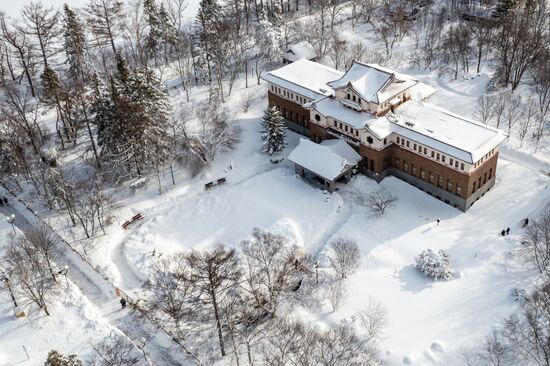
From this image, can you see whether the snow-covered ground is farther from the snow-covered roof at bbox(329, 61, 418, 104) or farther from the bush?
the snow-covered roof at bbox(329, 61, 418, 104)

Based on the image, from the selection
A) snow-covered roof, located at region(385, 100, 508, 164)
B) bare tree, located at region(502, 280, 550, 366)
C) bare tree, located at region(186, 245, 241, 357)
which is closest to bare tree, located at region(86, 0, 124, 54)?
snow-covered roof, located at region(385, 100, 508, 164)

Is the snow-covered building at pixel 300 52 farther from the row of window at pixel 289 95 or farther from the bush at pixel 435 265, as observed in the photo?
the bush at pixel 435 265

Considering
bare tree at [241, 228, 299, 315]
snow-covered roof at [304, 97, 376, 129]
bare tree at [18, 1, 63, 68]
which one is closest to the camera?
bare tree at [241, 228, 299, 315]

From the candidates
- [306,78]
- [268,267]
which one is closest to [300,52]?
[306,78]

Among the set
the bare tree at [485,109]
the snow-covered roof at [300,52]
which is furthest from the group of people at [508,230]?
the snow-covered roof at [300,52]

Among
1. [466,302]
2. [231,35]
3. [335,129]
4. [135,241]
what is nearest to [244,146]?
[335,129]

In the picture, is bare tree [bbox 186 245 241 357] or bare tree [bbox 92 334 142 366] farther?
bare tree [bbox 92 334 142 366]

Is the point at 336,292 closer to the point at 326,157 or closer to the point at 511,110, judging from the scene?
the point at 326,157
